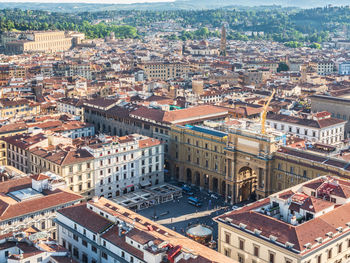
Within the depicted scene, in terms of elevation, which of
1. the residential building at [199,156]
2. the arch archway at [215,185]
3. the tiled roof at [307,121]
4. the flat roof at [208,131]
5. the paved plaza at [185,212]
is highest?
the flat roof at [208,131]

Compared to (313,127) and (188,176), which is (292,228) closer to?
(188,176)

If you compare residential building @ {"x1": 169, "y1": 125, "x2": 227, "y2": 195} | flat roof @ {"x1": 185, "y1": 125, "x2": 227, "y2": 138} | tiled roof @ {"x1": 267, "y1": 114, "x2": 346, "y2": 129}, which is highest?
flat roof @ {"x1": 185, "y1": 125, "x2": 227, "y2": 138}

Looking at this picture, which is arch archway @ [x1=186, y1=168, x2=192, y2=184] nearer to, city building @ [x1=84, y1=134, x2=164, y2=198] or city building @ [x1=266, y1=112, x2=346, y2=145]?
city building @ [x1=84, y1=134, x2=164, y2=198]

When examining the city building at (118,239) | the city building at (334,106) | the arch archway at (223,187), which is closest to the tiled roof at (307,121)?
the city building at (334,106)

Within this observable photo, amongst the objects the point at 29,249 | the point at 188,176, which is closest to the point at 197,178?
the point at 188,176

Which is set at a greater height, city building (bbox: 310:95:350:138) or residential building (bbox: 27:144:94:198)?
city building (bbox: 310:95:350:138)

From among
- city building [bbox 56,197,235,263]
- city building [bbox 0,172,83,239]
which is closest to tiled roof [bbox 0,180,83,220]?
city building [bbox 0,172,83,239]

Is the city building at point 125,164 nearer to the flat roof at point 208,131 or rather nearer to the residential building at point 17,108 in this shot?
the flat roof at point 208,131
